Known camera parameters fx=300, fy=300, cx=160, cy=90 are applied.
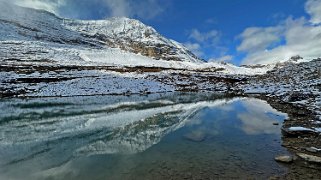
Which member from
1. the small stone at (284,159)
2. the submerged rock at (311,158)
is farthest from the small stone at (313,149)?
the small stone at (284,159)

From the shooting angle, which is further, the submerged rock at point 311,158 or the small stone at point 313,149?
the small stone at point 313,149

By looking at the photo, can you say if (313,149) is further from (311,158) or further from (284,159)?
(284,159)

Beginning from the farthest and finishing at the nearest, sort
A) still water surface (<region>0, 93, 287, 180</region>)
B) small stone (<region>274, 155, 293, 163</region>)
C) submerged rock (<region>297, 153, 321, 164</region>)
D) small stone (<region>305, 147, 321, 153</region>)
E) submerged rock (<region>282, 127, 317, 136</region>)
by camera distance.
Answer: submerged rock (<region>282, 127, 317, 136</region>) → small stone (<region>305, 147, 321, 153</region>) → small stone (<region>274, 155, 293, 163</region>) → submerged rock (<region>297, 153, 321, 164</region>) → still water surface (<region>0, 93, 287, 180</region>)

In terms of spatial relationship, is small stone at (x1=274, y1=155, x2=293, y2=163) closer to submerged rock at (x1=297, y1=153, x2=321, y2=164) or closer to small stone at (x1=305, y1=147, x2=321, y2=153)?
submerged rock at (x1=297, y1=153, x2=321, y2=164)

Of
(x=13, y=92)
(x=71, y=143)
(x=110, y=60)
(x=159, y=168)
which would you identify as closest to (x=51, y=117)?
(x=71, y=143)

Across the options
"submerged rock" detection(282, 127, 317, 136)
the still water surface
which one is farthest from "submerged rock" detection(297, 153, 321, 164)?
"submerged rock" detection(282, 127, 317, 136)

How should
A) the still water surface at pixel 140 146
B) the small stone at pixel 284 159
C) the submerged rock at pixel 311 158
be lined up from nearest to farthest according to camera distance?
the still water surface at pixel 140 146 < the submerged rock at pixel 311 158 < the small stone at pixel 284 159

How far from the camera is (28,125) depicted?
23.5 meters

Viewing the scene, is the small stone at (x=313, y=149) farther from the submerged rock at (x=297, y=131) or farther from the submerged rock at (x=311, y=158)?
the submerged rock at (x=297, y=131)

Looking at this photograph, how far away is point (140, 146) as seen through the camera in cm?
1612

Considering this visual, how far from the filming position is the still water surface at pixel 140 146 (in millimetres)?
11945

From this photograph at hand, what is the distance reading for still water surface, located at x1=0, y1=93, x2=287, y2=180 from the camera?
1195 cm

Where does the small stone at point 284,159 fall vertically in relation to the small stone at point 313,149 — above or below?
below

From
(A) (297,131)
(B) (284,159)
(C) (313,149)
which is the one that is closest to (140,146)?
(B) (284,159)
